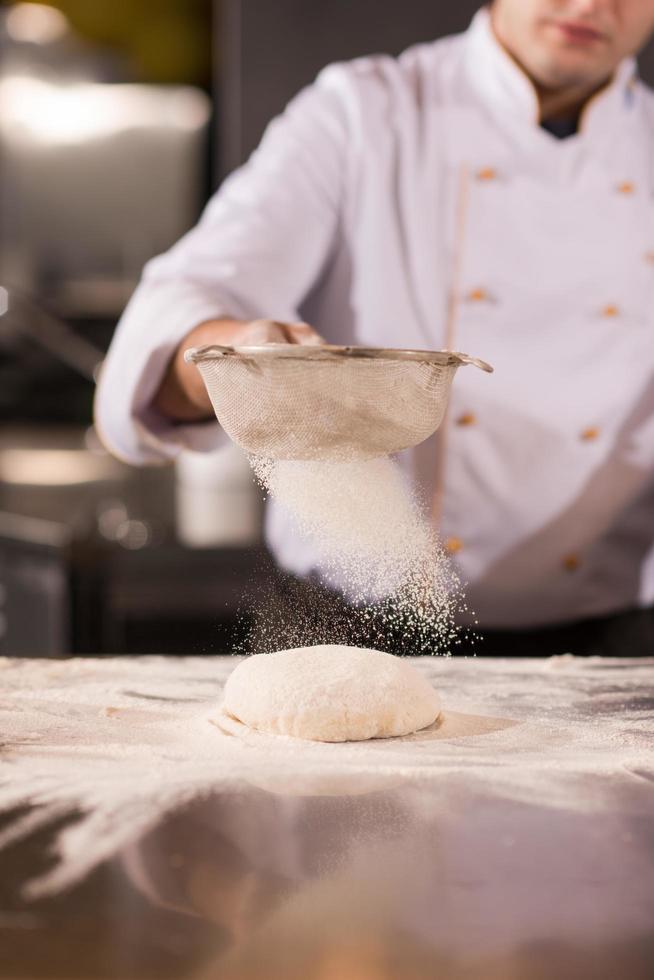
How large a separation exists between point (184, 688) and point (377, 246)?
900mm

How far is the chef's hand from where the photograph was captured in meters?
1.34

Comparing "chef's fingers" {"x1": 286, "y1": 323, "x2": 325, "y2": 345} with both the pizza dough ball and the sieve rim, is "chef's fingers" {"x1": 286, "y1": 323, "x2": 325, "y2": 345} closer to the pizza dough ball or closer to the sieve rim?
the sieve rim

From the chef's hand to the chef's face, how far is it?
2.29 ft

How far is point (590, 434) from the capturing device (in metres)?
1.91

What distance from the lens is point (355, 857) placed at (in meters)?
0.85

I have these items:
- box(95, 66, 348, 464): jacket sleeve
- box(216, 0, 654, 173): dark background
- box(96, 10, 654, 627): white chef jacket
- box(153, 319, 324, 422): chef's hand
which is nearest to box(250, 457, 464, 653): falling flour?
box(153, 319, 324, 422): chef's hand

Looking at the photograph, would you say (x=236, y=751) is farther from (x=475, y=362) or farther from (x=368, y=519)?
(x=475, y=362)

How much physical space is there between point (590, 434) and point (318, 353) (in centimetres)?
88

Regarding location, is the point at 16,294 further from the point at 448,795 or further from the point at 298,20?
the point at 448,795

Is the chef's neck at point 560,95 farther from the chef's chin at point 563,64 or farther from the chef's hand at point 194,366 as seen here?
the chef's hand at point 194,366

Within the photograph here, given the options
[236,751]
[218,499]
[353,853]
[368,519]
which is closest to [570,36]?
[368,519]

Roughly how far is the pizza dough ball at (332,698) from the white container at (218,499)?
130cm

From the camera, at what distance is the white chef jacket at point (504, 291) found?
1.93 metres

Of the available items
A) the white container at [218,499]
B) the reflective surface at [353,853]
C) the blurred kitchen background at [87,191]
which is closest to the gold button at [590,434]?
the reflective surface at [353,853]
